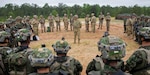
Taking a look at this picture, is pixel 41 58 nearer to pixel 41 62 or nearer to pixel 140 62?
pixel 41 62

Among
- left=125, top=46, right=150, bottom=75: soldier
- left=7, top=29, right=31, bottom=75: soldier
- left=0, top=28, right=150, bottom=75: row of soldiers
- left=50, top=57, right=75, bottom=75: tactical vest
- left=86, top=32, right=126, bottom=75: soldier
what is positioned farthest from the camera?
left=50, top=57, right=75, bottom=75: tactical vest

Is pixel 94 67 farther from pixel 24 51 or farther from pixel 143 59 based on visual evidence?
pixel 24 51

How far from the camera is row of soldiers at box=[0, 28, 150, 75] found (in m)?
3.95

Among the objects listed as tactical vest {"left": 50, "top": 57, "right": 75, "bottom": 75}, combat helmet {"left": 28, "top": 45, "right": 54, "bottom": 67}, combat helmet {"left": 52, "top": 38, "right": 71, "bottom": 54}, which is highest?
combat helmet {"left": 28, "top": 45, "right": 54, "bottom": 67}

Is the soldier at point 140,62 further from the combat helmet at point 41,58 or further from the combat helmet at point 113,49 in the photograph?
the combat helmet at point 41,58

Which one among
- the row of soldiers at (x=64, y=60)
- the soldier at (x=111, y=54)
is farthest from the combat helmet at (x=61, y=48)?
the soldier at (x=111, y=54)

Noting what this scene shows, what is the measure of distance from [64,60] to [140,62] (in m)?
1.38

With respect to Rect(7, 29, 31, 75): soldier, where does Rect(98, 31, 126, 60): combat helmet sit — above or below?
above

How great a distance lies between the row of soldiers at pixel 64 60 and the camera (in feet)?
12.9

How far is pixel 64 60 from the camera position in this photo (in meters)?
5.32

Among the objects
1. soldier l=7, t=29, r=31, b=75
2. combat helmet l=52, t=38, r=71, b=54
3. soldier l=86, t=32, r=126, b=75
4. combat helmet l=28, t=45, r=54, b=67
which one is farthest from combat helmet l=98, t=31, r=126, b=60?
soldier l=7, t=29, r=31, b=75

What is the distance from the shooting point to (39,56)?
401 cm

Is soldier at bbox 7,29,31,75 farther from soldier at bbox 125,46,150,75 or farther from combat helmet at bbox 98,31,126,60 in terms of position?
soldier at bbox 125,46,150,75

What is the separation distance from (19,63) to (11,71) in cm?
41
